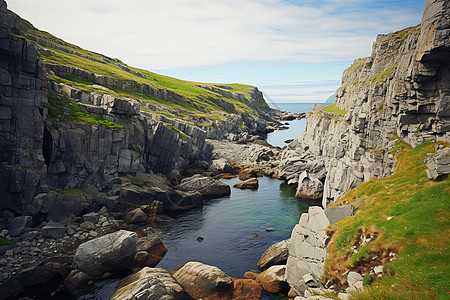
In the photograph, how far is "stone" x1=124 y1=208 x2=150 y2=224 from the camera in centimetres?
4412

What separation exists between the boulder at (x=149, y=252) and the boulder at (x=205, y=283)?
18.5ft

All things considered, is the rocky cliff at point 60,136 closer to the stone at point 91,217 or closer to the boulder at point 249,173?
the stone at point 91,217

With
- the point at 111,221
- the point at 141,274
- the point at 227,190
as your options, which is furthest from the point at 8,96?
the point at 227,190

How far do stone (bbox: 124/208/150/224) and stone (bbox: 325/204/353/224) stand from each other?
29463mm

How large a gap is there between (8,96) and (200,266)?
35094mm

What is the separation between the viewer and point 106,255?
102ft

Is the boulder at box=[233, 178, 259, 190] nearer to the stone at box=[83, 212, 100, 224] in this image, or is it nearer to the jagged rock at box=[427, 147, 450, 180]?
the stone at box=[83, 212, 100, 224]

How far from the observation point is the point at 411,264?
60.2 ft

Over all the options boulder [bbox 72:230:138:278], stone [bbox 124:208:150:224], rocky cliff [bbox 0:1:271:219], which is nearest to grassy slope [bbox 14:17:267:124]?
rocky cliff [bbox 0:1:271:219]

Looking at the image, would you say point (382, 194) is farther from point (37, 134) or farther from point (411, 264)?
point (37, 134)

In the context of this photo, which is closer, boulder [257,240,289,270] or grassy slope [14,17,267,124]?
boulder [257,240,289,270]

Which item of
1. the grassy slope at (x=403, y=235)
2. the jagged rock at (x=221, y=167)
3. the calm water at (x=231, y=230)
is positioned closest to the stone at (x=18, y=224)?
the calm water at (x=231, y=230)

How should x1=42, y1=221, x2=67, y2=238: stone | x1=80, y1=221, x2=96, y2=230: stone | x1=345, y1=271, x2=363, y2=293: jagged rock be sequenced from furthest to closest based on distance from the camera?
x1=80, y1=221, x2=96, y2=230: stone
x1=42, y1=221, x2=67, y2=238: stone
x1=345, y1=271, x2=363, y2=293: jagged rock

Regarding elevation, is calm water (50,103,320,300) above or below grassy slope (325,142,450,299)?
below
